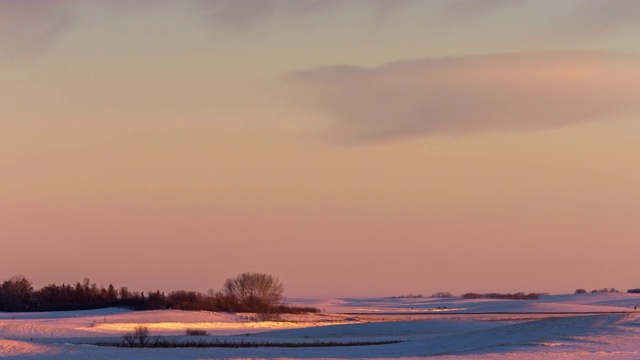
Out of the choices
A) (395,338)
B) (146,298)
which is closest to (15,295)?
(146,298)

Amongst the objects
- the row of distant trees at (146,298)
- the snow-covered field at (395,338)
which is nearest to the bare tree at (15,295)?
the row of distant trees at (146,298)

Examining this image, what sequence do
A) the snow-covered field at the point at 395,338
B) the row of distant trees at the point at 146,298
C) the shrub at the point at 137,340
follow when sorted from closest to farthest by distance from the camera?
the snow-covered field at the point at 395,338, the shrub at the point at 137,340, the row of distant trees at the point at 146,298

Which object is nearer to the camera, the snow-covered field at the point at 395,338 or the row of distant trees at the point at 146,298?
the snow-covered field at the point at 395,338

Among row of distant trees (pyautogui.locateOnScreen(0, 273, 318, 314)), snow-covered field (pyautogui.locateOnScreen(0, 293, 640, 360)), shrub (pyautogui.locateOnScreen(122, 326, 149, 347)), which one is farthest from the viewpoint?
row of distant trees (pyautogui.locateOnScreen(0, 273, 318, 314))

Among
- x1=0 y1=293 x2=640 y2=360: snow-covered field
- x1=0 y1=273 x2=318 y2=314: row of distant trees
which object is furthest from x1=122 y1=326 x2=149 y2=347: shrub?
x1=0 y1=273 x2=318 y2=314: row of distant trees

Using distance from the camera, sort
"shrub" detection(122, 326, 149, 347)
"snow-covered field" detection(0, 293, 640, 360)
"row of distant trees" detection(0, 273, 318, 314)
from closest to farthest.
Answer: "snow-covered field" detection(0, 293, 640, 360) → "shrub" detection(122, 326, 149, 347) → "row of distant trees" detection(0, 273, 318, 314)

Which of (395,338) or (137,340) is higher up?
(137,340)

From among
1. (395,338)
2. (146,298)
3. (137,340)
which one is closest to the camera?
(137,340)

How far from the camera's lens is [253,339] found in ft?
148

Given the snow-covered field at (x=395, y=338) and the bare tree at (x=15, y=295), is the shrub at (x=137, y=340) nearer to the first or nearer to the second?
the snow-covered field at (x=395, y=338)

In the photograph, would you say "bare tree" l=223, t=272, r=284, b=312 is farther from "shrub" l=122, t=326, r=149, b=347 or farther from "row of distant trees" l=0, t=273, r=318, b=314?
"shrub" l=122, t=326, r=149, b=347

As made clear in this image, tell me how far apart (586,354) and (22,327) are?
2630 centimetres

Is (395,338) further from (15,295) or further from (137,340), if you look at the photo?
(15,295)

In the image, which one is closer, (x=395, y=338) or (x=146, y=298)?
(x=395, y=338)
